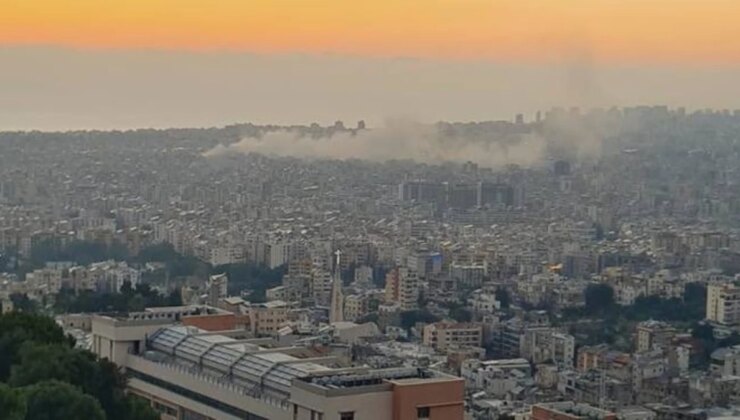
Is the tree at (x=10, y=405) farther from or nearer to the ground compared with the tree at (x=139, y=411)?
farther from the ground

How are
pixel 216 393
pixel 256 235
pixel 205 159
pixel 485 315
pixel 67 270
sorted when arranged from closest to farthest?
pixel 216 393 < pixel 485 315 < pixel 67 270 < pixel 256 235 < pixel 205 159

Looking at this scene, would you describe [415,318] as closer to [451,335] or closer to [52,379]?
[451,335]

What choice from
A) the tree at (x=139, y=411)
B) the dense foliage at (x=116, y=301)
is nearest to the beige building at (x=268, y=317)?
the dense foliage at (x=116, y=301)

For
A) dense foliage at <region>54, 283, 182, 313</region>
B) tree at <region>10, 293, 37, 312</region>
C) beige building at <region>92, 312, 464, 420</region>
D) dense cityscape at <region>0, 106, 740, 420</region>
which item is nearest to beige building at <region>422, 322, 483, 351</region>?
dense cityscape at <region>0, 106, 740, 420</region>

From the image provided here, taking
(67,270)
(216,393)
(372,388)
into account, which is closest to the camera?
(372,388)

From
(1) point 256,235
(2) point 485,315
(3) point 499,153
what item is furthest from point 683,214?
(2) point 485,315

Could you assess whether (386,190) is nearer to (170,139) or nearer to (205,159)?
(205,159)

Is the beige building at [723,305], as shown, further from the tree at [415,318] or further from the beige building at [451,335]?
the tree at [415,318]
